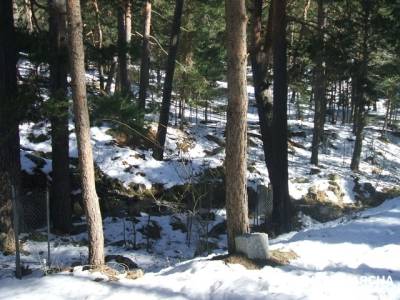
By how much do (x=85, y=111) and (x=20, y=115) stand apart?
2.79 metres

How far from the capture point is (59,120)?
35.6 feet

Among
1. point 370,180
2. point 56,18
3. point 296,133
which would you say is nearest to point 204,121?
point 296,133

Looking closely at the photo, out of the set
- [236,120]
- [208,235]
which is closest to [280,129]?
[208,235]

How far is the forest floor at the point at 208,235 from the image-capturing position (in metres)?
6.81

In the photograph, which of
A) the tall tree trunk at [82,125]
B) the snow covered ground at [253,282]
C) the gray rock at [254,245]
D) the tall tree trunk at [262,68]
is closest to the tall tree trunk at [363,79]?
the tall tree trunk at [262,68]

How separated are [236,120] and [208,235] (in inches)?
279

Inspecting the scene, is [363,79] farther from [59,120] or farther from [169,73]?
[59,120]

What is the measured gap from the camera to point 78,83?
8625 mm

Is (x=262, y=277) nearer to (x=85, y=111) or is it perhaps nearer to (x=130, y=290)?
(x=130, y=290)

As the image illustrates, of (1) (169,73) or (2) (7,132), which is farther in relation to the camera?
(1) (169,73)

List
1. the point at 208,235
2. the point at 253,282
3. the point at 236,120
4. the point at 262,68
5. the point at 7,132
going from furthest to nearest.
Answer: the point at 208,235
the point at 262,68
the point at 7,132
the point at 236,120
the point at 253,282

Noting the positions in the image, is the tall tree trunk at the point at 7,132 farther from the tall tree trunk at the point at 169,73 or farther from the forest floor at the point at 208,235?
the tall tree trunk at the point at 169,73

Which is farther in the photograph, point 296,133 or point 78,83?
point 296,133

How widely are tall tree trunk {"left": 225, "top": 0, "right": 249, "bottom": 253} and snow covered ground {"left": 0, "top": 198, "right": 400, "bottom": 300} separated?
34.4 inches
